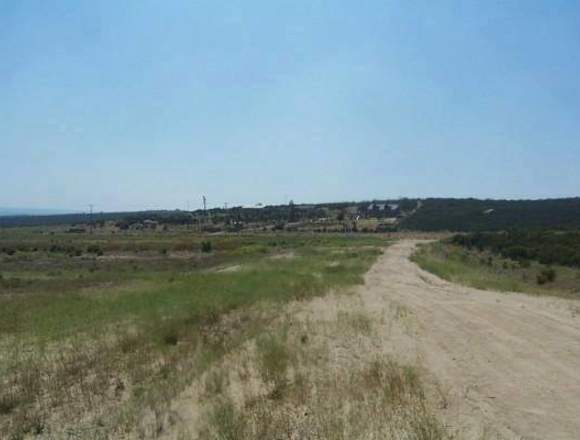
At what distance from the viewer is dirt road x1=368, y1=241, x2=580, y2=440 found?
8617mm

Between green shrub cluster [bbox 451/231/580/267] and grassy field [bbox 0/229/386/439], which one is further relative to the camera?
green shrub cluster [bbox 451/231/580/267]

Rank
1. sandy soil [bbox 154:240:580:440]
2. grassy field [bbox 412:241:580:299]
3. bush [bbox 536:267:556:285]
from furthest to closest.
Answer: bush [bbox 536:267:556:285] < grassy field [bbox 412:241:580:299] < sandy soil [bbox 154:240:580:440]

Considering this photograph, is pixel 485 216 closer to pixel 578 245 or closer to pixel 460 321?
pixel 578 245

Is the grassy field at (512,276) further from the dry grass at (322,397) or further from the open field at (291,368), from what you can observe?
the dry grass at (322,397)

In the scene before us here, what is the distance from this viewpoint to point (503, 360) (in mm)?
12227

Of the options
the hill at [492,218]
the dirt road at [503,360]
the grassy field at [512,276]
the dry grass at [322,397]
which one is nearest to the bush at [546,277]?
the grassy field at [512,276]

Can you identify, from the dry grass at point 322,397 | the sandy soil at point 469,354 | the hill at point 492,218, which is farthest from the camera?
the hill at point 492,218

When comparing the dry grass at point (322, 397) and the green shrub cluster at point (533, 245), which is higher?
the dry grass at point (322, 397)

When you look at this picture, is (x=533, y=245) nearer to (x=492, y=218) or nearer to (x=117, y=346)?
(x=117, y=346)

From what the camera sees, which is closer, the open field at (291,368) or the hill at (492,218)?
the open field at (291,368)

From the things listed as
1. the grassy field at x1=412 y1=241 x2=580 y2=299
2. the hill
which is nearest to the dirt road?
the grassy field at x1=412 y1=241 x2=580 y2=299

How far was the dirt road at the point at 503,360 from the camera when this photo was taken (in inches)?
339

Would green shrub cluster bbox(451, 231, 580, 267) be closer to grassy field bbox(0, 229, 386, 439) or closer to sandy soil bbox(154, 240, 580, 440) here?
grassy field bbox(0, 229, 386, 439)

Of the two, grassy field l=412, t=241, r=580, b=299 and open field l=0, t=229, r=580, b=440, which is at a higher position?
open field l=0, t=229, r=580, b=440
